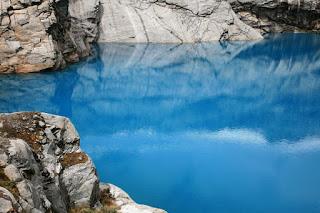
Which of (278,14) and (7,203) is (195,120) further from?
(278,14)

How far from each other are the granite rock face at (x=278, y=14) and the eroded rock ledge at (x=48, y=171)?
45803 millimetres

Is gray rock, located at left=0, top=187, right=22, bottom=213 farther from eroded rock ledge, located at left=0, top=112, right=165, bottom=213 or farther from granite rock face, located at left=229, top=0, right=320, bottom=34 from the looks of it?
granite rock face, located at left=229, top=0, right=320, bottom=34

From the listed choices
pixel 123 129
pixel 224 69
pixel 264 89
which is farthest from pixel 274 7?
pixel 123 129

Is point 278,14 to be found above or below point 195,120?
above

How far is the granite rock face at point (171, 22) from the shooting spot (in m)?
45.1

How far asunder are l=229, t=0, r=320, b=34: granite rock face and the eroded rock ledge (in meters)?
45.8

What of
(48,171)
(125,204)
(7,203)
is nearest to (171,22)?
(125,204)

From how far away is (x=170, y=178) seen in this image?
53.0 ft

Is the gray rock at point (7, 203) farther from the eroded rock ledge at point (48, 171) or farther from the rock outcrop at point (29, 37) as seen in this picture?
the rock outcrop at point (29, 37)

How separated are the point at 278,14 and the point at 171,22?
16542mm

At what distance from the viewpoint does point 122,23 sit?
45031mm

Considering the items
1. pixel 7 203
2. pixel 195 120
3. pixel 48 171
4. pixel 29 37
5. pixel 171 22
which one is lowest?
pixel 195 120

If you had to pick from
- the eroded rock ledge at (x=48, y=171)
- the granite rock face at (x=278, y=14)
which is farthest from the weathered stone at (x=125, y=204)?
the granite rock face at (x=278, y=14)

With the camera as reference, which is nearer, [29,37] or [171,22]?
[29,37]
